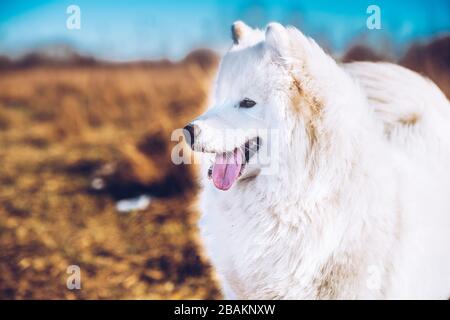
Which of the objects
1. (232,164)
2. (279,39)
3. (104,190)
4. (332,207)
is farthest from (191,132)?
(104,190)

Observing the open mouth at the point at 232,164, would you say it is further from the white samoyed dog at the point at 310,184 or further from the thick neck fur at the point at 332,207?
the thick neck fur at the point at 332,207

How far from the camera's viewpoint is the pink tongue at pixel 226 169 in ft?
6.23

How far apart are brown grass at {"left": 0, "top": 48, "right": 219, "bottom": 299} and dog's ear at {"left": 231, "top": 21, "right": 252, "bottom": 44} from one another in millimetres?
1519

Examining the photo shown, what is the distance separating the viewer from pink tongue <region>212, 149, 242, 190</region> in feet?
6.23

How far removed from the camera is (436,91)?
2.34 meters

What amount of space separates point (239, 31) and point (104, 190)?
8.76 feet

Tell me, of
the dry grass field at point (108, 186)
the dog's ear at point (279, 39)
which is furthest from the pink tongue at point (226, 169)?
the dry grass field at point (108, 186)

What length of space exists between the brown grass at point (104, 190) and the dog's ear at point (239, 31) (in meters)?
1.52

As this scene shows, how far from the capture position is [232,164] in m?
1.90

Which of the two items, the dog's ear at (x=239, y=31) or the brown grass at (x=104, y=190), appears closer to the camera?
the dog's ear at (x=239, y=31)

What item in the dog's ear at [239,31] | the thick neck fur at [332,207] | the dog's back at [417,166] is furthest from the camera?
the dog's ear at [239,31]

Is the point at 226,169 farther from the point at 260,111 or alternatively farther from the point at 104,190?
the point at 104,190

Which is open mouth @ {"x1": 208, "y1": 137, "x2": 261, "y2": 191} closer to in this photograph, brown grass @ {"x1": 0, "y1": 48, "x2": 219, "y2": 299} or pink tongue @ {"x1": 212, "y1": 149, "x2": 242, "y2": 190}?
pink tongue @ {"x1": 212, "y1": 149, "x2": 242, "y2": 190}
